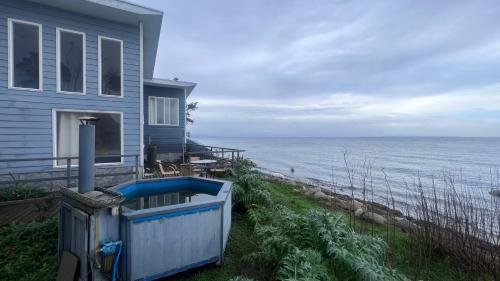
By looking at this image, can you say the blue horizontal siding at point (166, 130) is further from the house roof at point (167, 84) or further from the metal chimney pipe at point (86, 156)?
the metal chimney pipe at point (86, 156)

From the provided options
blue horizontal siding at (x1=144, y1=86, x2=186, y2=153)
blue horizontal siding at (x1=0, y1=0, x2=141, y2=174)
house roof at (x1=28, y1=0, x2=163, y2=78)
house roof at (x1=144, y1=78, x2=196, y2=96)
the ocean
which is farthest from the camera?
blue horizontal siding at (x1=144, y1=86, x2=186, y2=153)


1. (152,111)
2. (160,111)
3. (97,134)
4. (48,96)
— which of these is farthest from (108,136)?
(160,111)

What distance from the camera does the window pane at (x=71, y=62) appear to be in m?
7.36

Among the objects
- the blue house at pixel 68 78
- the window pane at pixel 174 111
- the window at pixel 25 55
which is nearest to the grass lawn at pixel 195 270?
the blue house at pixel 68 78

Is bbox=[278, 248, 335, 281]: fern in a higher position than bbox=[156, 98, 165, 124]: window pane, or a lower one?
lower

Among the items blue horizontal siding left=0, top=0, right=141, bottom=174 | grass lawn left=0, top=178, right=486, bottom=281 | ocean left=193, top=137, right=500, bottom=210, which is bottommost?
ocean left=193, top=137, right=500, bottom=210

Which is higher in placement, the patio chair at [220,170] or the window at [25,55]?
the window at [25,55]

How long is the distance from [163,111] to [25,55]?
7.39 m

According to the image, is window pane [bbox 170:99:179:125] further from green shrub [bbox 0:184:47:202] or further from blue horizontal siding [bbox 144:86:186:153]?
green shrub [bbox 0:184:47:202]

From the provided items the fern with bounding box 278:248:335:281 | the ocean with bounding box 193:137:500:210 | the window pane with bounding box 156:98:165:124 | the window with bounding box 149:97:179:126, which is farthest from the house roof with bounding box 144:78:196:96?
the fern with bounding box 278:248:335:281

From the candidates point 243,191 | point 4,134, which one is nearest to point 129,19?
point 4,134

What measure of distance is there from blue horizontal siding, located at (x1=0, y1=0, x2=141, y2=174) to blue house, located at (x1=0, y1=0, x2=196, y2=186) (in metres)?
0.02

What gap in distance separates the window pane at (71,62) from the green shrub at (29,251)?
4282 millimetres

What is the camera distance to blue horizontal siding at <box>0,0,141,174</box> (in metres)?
6.69
